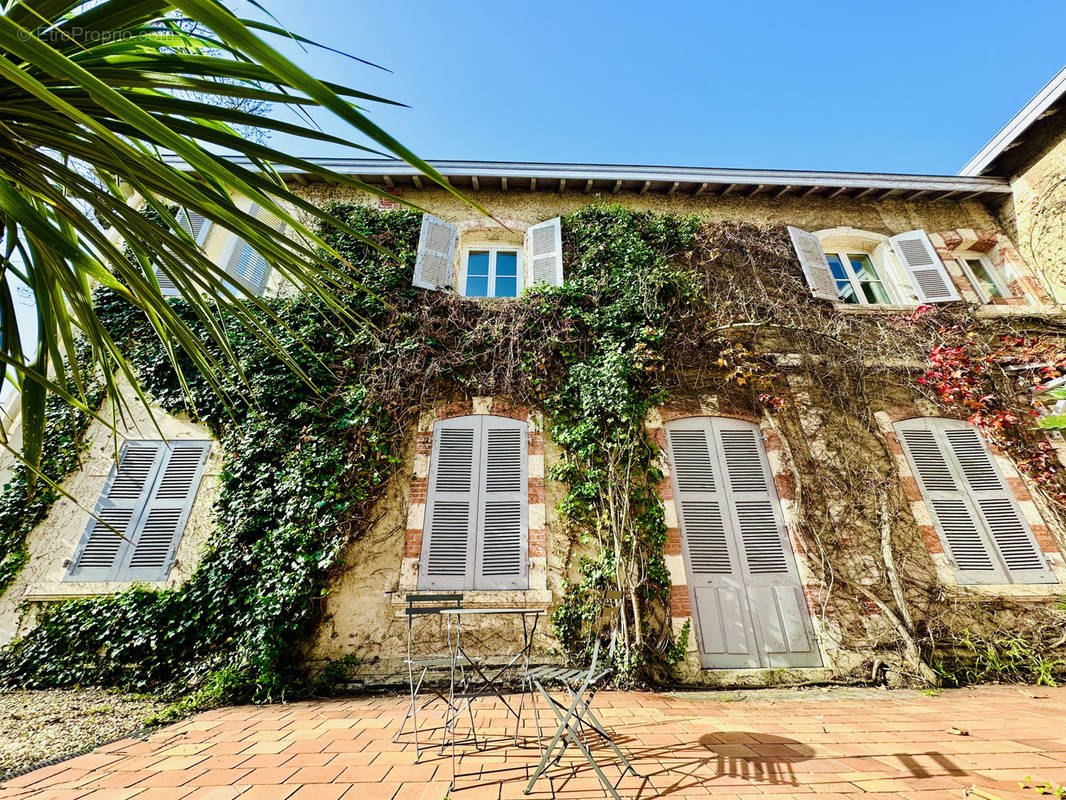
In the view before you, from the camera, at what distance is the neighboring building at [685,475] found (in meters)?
4.30

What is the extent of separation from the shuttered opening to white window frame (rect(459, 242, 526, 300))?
354cm

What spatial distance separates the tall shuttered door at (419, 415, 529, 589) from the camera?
4.39 meters

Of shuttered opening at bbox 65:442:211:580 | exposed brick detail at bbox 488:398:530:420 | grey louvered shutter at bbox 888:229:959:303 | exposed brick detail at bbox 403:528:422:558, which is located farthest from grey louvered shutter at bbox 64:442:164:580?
grey louvered shutter at bbox 888:229:959:303

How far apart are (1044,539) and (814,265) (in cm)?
374

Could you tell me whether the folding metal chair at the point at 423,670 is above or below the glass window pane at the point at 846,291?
below

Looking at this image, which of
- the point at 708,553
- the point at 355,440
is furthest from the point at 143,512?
the point at 708,553

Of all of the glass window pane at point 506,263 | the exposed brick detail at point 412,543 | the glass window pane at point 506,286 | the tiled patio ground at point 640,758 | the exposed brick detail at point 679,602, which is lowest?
the tiled patio ground at point 640,758

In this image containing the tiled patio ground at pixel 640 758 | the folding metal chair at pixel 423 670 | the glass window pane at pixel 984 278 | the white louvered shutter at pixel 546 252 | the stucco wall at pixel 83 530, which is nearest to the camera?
the tiled patio ground at pixel 640 758

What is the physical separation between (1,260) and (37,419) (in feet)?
1.54

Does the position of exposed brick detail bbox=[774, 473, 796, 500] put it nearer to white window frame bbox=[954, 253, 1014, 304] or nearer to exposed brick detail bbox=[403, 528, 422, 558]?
exposed brick detail bbox=[403, 528, 422, 558]

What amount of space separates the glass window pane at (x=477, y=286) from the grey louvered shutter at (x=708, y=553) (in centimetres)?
291

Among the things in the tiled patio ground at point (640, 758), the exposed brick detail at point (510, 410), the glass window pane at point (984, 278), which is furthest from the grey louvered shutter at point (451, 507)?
the glass window pane at point (984, 278)

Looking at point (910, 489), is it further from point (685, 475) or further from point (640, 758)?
point (640, 758)

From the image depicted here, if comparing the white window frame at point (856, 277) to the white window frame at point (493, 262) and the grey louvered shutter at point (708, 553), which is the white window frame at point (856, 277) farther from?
the white window frame at point (493, 262)
